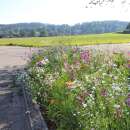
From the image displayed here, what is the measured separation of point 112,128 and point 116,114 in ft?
0.58

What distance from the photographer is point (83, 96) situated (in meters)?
5.63

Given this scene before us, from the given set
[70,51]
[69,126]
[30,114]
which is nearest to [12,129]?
[30,114]

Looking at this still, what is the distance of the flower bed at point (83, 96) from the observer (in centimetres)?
485

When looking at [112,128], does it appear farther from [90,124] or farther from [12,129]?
[12,129]

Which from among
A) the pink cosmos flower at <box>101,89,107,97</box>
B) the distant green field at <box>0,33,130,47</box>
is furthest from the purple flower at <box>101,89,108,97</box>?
the distant green field at <box>0,33,130,47</box>

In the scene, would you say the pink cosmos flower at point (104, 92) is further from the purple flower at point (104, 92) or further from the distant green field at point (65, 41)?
the distant green field at point (65, 41)

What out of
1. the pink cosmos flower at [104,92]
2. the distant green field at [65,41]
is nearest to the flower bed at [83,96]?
the pink cosmos flower at [104,92]

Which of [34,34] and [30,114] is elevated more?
[30,114]

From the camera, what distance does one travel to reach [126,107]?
15.8ft

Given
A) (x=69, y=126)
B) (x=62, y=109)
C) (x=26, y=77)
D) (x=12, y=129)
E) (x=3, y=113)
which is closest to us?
(x=69, y=126)

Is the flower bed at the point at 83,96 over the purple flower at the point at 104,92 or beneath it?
beneath

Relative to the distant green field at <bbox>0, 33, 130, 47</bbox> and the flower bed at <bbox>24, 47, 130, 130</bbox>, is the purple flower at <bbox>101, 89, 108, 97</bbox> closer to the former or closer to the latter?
the flower bed at <bbox>24, 47, 130, 130</bbox>

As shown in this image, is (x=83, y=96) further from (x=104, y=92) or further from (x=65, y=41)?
(x=65, y=41)

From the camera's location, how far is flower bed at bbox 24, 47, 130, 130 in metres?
4.85
